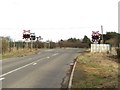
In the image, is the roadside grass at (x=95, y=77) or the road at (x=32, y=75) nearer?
the roadside grass at (x=95, y=77)

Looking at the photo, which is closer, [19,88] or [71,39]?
[19,88]

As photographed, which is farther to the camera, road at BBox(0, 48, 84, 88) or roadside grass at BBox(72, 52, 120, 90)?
road at BBox(0, 48, 84, 88)

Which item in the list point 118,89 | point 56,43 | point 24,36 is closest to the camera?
point 118,89

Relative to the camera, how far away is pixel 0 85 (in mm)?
15242

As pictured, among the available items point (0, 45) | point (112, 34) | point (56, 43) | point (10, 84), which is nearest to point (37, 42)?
point (56, 43)

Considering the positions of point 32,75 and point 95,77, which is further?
point 32,75

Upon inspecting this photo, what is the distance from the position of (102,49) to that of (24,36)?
19.1 meters

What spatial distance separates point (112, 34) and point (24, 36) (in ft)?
139

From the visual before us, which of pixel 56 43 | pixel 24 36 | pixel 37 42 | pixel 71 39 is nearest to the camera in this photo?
pixel 24 36

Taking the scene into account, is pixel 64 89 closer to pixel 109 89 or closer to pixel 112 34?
pixel 109 89

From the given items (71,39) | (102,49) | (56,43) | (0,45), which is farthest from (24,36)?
(71,39)

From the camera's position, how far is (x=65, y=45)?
363 ft

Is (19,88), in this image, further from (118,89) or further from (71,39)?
(71,39)

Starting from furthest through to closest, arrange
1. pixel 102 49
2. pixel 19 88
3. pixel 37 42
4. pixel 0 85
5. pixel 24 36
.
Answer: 1. pixel 37 42
2. pixel 24 36
3. pixel 102 49
4. pixel 0 85
5. pixel 19 88
